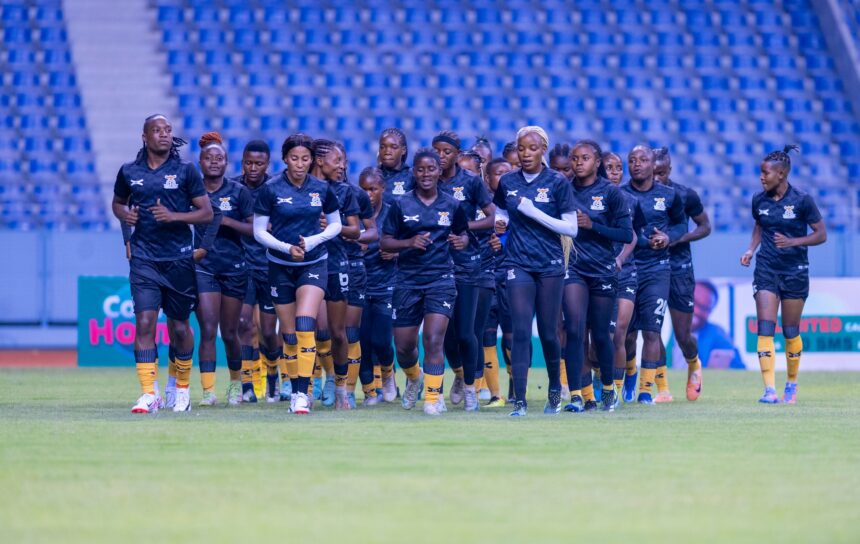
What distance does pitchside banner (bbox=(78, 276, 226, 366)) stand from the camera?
21.9 metres

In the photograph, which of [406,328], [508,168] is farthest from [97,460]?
[508,168]

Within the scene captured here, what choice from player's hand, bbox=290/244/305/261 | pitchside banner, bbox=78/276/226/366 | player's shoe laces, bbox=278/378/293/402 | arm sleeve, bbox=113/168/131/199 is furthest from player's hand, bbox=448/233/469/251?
pitchside banner, bbox=78/276/226/366

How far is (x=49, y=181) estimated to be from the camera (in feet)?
88.4

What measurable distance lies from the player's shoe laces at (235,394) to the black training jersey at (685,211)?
14.8ft

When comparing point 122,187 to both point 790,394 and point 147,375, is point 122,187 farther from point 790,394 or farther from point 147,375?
point 790,394

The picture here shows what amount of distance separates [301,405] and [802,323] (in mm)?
11976

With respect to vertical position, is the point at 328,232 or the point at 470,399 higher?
the point at 328,232

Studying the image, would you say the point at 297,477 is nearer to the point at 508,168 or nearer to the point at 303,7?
the point at 508,168

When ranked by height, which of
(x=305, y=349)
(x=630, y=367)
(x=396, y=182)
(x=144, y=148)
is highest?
(x=144, y=148)

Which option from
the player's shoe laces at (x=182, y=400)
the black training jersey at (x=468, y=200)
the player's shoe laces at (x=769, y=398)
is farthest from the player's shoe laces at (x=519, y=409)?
the player's shoe laces at (x=769, y=398)

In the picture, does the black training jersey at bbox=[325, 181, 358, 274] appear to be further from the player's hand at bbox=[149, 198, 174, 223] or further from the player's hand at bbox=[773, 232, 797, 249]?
the player's hand at bbox=[773, 232, 797, 249]

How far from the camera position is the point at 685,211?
14.7m

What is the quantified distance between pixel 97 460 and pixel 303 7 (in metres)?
21.7

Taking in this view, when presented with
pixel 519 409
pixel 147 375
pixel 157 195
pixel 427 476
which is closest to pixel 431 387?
pixel 519 409
